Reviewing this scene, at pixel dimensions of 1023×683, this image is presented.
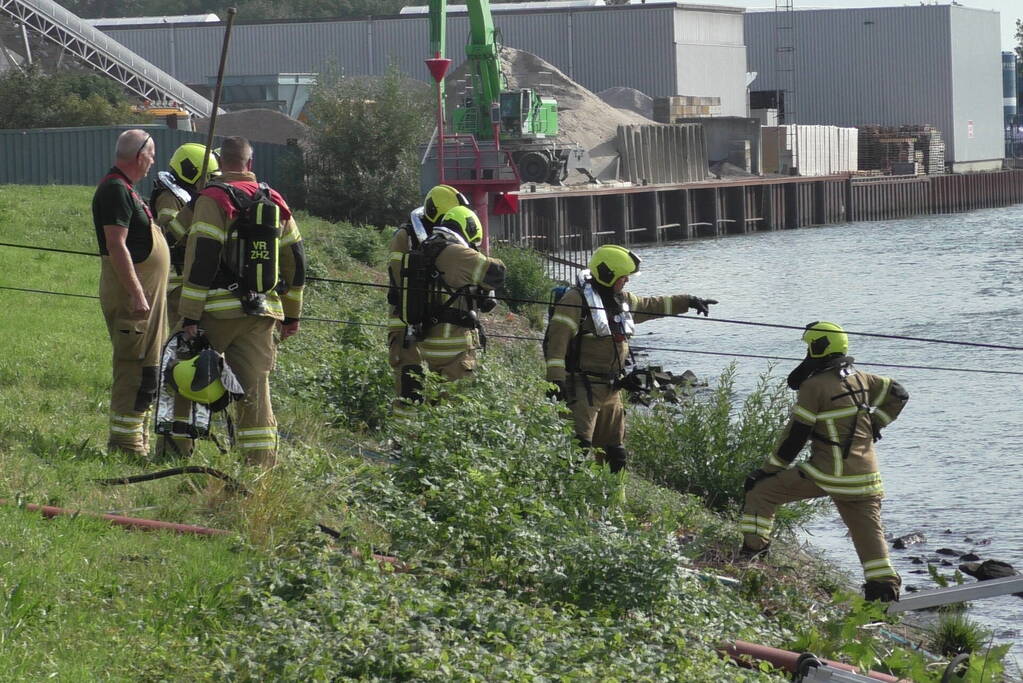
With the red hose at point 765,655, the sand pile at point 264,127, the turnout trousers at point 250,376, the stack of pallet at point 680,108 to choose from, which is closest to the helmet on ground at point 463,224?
the turnout trousers at point 250,376

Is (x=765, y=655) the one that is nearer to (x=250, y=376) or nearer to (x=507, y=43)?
(x=250, y=376)

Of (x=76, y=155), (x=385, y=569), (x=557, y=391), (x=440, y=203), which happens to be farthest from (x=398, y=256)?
(x=76, y=155)

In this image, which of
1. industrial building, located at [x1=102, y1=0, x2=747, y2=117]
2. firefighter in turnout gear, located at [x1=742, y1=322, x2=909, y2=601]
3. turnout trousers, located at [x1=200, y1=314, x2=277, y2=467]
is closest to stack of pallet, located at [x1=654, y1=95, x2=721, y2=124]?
industrial building, located at [x1=102, y1=0, x2=747, y2=117]

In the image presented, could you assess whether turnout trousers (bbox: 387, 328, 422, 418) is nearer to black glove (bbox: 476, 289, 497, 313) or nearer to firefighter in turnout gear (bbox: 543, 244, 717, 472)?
black glove (bbox: 476, 289, 497, 313)

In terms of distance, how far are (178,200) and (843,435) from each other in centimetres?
429

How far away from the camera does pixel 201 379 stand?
Answer: 6.85 meters

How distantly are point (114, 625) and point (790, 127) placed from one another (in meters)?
62.0

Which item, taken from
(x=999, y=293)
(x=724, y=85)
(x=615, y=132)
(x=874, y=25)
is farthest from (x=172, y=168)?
(x=874, y=25)

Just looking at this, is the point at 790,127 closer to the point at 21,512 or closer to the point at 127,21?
the point at 127,21

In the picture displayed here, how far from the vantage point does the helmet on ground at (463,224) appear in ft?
29.5

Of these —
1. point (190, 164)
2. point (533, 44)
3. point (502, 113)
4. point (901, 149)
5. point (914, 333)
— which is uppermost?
point (533, 44)

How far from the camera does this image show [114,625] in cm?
524

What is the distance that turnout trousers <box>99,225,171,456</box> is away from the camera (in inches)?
300

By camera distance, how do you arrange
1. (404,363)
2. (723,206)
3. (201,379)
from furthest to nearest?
1. (723,206)
2. (404,363)
3. (201,379)
